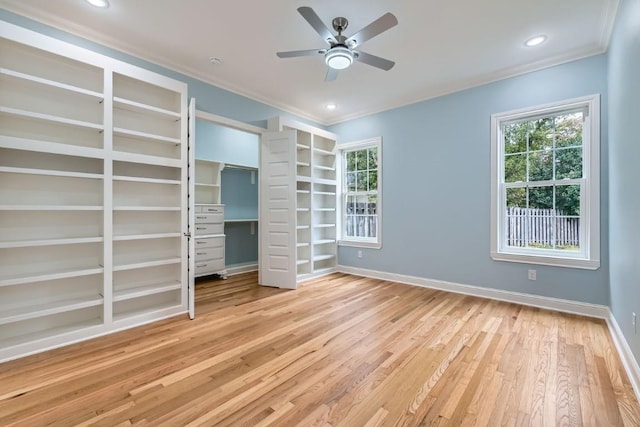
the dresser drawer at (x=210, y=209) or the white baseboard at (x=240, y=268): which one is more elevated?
the dresser drawer at (x=210, y=209)

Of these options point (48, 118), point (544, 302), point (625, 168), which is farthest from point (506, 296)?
point (48, 118)

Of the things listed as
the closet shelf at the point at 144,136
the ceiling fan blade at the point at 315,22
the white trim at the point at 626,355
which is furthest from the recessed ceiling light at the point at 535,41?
the closet shelf at the point at 144,136

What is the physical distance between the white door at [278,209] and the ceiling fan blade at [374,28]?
189 centimetres

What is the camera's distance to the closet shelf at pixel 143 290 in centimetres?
273

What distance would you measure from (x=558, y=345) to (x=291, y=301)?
265 cm

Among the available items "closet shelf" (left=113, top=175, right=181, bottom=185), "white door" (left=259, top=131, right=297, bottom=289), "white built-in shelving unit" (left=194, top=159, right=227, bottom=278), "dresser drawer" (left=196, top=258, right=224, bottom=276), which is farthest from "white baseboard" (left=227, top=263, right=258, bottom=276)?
"closet shelf" (left=113, top=175, right=181, bottom=185)

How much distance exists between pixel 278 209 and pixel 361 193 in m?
1.63

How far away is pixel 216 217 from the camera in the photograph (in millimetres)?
4777

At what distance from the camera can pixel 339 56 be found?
2523 millimetres

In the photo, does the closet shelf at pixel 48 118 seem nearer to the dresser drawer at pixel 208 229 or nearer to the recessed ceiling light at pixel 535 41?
the dresser drawer at pixel 208 229

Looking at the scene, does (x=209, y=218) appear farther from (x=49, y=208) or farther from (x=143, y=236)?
(x=49, y=208)

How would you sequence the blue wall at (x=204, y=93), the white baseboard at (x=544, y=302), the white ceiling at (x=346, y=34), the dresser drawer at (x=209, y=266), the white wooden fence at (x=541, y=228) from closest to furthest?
the white baseboard at (x=544, y=302) < the white ceiling at (x=346, y=34) < the blue wall at (x=204, y=93) < the white wooden fence at (x=541, y=228) < the dresser drawer at (x=209, y=266)

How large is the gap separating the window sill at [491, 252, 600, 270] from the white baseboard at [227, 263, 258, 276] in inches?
161

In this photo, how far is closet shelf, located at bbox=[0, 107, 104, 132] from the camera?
2.19 m
